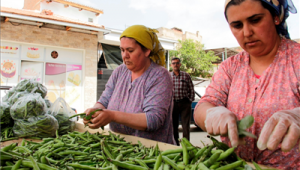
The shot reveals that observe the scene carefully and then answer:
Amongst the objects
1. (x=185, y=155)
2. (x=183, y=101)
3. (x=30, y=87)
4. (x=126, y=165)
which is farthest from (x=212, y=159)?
(x=183, y=101)

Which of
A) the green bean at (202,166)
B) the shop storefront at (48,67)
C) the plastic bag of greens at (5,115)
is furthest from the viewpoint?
the shop storefront at (48,67)

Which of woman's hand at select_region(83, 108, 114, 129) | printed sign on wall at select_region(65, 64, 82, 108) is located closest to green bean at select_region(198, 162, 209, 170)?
woman's hand at select_region(83, 108, 114, 129)

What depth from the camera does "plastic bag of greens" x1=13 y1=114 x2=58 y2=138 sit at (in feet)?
7.59

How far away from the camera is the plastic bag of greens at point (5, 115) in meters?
2.46

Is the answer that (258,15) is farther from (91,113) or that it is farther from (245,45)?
(91,113)

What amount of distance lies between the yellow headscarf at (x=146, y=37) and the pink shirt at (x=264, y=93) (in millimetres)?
873

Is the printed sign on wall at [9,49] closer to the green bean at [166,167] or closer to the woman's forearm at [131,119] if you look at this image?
the woman's forearm at [131,119]

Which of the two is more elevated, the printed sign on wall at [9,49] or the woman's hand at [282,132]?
the printed sign on wall at [9,49]

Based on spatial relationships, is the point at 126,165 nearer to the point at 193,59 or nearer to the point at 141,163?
the point at 141,163

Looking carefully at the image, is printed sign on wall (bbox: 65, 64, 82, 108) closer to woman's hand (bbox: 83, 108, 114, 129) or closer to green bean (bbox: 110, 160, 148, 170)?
woman's hand (bbox: 83, 108, 114, 129)

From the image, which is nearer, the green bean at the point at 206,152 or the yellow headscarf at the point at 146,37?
the green bean at the point at 206,152

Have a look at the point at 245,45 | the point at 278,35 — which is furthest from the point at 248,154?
the point at 278,35

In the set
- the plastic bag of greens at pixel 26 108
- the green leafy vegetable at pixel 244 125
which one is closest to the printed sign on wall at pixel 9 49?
the plastic bag of greens at pixel 26 108

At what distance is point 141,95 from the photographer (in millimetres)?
2156
